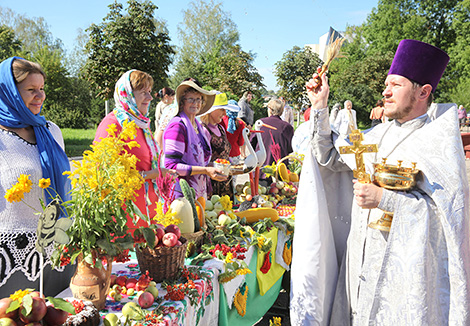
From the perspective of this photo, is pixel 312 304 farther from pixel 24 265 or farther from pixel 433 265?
pixel 24 265

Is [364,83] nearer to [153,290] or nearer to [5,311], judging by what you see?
[153,290]

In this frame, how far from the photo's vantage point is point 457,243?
1778 mm

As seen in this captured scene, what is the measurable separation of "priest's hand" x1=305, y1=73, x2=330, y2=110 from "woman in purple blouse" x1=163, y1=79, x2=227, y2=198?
1079 millimetres

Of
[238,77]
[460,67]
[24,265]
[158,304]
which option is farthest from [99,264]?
[460,67]

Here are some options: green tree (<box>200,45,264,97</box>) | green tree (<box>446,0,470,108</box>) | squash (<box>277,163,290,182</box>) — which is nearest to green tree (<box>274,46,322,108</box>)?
green tree (<box>200,45,264,97</box>)

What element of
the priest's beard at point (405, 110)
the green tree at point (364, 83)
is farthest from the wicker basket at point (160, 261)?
the green tree at point (364, 83)

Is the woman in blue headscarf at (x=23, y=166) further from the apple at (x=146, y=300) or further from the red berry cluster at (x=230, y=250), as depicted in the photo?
the red berry cluster at (x=230, y=250)

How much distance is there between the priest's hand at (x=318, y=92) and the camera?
2.04 metres

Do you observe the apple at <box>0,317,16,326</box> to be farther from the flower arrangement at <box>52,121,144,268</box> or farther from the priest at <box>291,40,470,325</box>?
the priest at <box>291,40,470,325</box>

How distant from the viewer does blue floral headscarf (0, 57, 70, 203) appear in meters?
1.95

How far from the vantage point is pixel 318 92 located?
206cm

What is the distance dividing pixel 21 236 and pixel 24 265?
14 centimetres

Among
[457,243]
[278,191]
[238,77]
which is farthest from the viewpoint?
[238,77]

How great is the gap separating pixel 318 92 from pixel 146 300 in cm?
135
